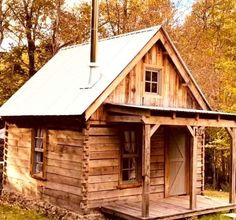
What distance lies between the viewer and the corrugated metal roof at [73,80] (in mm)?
14078

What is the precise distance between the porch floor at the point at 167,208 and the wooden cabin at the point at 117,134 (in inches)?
1.3

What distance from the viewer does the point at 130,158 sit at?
14992 mm

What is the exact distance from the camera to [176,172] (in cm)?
1661

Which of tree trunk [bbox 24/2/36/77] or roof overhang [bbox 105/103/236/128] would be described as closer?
roof overhang [bbox 105/103/236/128]

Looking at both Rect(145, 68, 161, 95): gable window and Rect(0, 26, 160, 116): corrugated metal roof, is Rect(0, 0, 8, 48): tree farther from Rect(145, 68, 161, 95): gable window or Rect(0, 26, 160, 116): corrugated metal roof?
Rect(145, 68, 161, 95): gable window

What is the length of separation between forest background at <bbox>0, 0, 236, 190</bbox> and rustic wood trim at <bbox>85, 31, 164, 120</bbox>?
1327cm

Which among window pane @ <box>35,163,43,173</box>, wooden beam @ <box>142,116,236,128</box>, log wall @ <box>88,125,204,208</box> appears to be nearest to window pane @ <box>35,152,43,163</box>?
window pane @ <box>35,163,43,173</box>

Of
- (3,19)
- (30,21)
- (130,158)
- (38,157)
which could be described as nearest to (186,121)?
(130,158)

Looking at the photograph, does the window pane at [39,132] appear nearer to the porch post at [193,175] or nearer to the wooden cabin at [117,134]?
the wooden cabin at [117,134]

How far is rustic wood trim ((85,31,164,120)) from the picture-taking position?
1317 cm

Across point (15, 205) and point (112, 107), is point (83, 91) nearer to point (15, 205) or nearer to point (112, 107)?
point (112, 107)

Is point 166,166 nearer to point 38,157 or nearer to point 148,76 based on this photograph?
point 148,76

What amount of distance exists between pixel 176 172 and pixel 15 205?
20.8 feet

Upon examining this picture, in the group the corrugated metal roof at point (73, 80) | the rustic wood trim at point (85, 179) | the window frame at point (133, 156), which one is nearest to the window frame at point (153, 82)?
the corrugated metal roof at point (73, 80)
